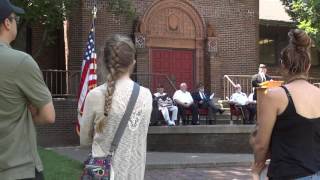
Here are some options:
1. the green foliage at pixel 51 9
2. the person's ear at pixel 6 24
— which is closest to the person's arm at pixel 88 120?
the person's ear at pixel 6 24

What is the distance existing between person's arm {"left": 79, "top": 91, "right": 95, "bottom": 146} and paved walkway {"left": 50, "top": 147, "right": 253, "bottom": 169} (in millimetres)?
9149

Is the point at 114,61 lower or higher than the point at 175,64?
higher

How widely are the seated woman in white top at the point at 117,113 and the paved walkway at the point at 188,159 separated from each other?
9203mm

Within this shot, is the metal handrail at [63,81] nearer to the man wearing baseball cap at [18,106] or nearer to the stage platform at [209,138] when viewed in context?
the stage platform at [209,138]

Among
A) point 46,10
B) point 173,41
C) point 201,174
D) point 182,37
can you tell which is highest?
point 46,10

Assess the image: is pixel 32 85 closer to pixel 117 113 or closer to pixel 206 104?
pixel 117 113

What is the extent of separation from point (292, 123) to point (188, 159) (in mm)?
10989

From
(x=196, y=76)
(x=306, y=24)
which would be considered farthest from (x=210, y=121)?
(x=306, y=24)

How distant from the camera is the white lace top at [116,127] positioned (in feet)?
12.3

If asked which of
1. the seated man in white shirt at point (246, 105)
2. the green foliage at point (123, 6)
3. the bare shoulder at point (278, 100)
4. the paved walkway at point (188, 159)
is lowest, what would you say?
the paved walkway at point (188, 159)

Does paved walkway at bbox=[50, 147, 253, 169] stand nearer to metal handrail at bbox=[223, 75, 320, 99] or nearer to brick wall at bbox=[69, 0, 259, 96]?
brick wall at bbox=[69, 0, 259, 96]

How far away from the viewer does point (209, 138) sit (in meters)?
16.5

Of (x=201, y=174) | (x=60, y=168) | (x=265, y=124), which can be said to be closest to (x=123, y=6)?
(x=201, y=174)

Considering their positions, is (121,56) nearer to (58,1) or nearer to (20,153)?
(20,153)
